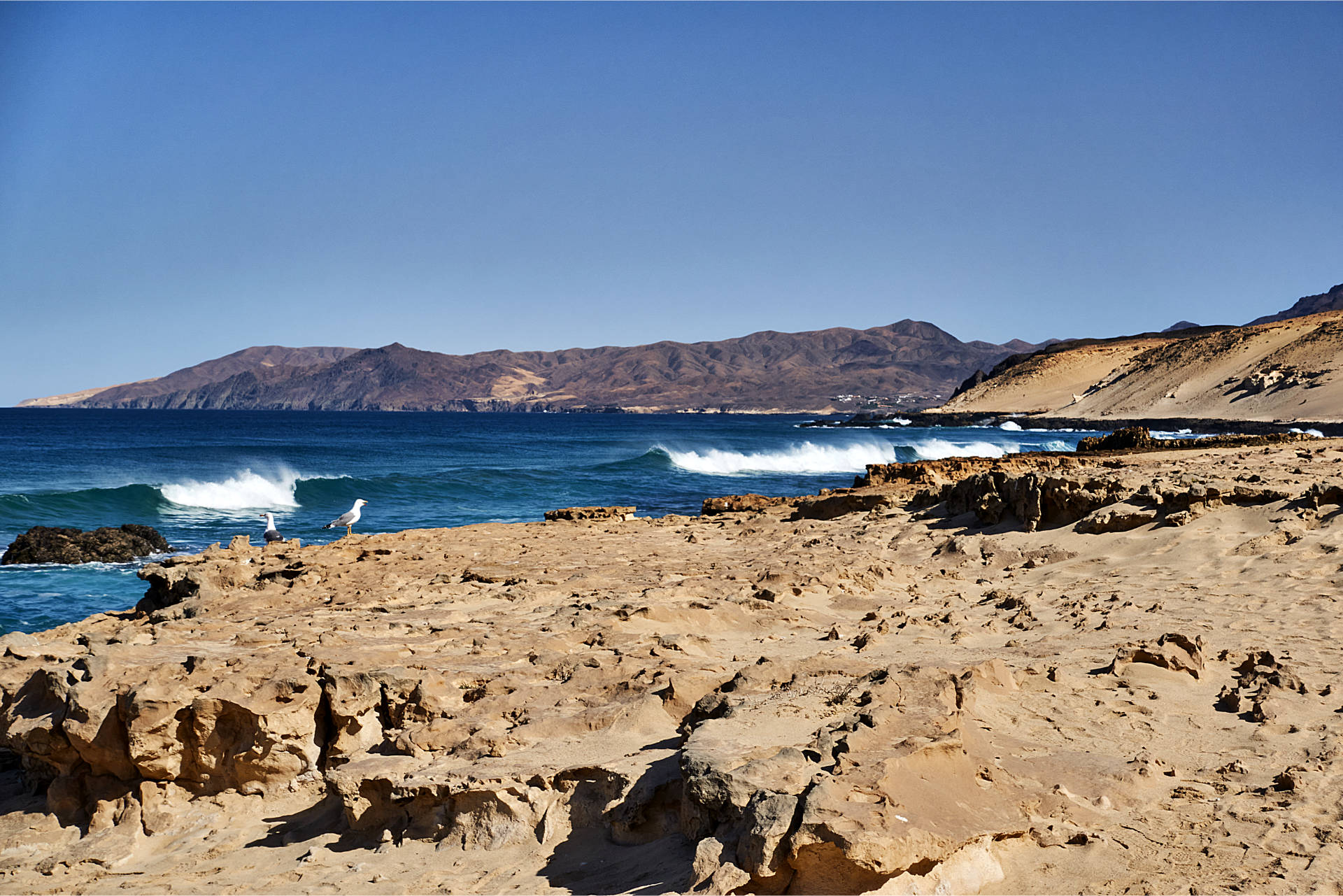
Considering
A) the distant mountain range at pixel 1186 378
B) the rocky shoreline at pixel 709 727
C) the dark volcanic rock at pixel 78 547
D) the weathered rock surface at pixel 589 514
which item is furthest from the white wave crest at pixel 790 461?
the distant mountain range at pixel 1186 378

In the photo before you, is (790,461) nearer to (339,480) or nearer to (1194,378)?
(339,480)

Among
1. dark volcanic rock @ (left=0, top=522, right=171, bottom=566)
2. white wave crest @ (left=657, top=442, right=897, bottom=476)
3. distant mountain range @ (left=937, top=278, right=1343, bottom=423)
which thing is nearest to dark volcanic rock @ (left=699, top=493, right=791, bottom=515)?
dark volcanic rock @ (left=0, top=522, right=171, bottom=566)

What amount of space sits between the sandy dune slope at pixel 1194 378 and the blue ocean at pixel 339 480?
12575 mm

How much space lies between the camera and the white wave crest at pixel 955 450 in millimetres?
42188

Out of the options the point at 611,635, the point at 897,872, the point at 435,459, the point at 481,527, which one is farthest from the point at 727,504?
the point at 435,459

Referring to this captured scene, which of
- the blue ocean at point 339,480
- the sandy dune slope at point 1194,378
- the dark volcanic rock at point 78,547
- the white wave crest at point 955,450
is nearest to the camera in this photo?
the dark volcanic rock at point 78,547

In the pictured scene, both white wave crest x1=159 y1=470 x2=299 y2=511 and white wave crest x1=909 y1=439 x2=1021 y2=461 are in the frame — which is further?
white wave crest x1=909 y1=439 x2=1021 y2=461

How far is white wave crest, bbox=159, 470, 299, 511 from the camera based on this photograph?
82.5 feet

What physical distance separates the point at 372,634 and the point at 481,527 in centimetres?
649

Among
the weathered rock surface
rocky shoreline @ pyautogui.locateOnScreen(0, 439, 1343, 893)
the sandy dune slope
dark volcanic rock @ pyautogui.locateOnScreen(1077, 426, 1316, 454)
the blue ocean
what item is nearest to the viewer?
rocky shoreline @ pyautogui.locateOnScreen(0, 439, 1343, 893)

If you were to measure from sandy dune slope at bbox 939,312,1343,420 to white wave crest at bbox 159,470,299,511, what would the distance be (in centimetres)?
5276

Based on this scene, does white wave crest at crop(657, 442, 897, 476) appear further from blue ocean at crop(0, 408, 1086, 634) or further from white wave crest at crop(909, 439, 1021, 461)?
white wave crest at crop(909, 439, 1021, 461)

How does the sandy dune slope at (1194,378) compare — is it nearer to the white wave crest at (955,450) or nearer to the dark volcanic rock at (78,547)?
the white wave crest at (955,450)

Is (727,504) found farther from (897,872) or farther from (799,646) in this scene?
(897,872)
